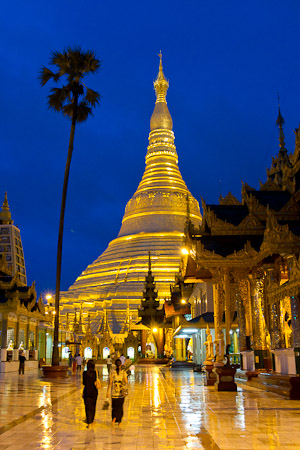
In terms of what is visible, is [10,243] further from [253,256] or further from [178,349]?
[253,256]

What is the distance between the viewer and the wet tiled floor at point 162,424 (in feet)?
24.7

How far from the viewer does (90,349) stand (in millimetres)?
49281

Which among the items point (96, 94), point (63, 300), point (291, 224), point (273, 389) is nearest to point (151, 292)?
point (63, 300)

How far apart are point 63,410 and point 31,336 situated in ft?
97.4

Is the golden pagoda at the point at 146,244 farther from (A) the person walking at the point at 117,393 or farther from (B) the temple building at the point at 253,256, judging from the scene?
(A) the person walking at the point at 117,393

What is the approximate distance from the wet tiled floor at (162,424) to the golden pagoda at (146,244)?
143 feet

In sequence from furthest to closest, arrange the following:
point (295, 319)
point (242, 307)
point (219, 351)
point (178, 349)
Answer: point (178, 349)
point (242, 307)
point (219, 351)
point (295, 319)

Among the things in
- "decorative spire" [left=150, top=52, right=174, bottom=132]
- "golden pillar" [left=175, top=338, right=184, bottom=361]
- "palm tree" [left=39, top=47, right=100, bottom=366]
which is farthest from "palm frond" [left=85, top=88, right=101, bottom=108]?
"decorative spire" [left=150, top=52, right=174, bottom=132]

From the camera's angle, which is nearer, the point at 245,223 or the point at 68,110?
the point at 245,223

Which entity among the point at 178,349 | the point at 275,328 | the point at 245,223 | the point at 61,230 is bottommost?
the point at 178,349

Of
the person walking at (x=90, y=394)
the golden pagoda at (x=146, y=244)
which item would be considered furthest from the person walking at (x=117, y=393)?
the golden pagoda at (x=146, y=244)

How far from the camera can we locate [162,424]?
370 inches

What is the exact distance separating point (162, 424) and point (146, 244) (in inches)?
2133

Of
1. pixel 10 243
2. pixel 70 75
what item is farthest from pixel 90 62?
pixel 10 243
